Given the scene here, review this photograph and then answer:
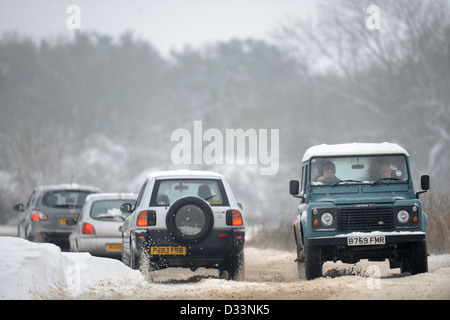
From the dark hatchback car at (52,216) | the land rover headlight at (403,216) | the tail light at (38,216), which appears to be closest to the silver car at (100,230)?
the dark hatchback car at (52,216)

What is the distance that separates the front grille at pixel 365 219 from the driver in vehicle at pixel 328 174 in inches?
42.6

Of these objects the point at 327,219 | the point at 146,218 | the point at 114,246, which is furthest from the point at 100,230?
the point at 327,219

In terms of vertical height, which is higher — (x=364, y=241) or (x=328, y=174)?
(x=328, y=174)

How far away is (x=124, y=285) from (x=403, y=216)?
436 cm

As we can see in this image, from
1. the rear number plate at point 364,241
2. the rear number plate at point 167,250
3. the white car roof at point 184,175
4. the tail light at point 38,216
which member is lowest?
the rear number plate at point 167,250

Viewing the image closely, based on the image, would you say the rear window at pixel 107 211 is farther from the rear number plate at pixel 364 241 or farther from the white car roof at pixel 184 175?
the rear number plate at pixel 364 241

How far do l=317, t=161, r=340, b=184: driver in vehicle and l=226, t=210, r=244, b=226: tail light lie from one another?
→ 164 centimetres

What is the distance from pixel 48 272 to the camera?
11742 mm

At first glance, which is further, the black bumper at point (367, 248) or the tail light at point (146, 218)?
the tail light at point (146, 218)

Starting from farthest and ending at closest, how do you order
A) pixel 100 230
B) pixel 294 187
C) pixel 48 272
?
pixel 100 230, pixel 294 187, pixel 48 272

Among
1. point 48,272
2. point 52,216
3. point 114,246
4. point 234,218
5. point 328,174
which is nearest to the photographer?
point 48,272

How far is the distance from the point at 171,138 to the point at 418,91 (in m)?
29.6

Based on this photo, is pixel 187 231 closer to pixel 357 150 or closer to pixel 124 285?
pixel 124 285

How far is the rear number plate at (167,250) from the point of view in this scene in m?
14.1
